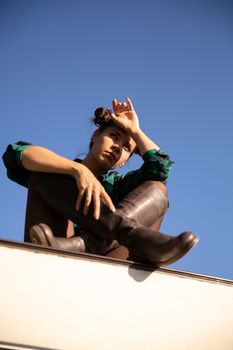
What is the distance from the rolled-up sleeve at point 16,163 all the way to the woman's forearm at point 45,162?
0.04 m

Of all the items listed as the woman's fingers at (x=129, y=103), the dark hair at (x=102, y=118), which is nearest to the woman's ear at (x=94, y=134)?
the dark hair at (x=102, y=118)

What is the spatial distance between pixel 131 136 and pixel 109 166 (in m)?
0.21

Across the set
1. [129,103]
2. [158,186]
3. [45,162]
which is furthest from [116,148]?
[45,162]

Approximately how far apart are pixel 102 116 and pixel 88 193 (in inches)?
37.1

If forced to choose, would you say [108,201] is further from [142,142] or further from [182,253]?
[142,142]

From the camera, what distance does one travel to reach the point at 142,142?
84.6 inches

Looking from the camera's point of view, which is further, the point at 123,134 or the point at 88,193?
the point at 123,134

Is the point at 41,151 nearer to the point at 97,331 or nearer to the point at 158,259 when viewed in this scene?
the point at 158,259

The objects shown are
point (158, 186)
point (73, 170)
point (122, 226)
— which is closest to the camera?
point (122, 226)

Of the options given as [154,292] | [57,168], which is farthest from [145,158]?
[154,292]

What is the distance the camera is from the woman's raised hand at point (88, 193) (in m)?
1.69

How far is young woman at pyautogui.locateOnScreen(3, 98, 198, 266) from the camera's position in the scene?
5.04ft

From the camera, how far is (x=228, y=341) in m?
1.46

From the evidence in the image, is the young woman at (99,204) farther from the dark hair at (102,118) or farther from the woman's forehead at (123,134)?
the dark hair at (102,118)
